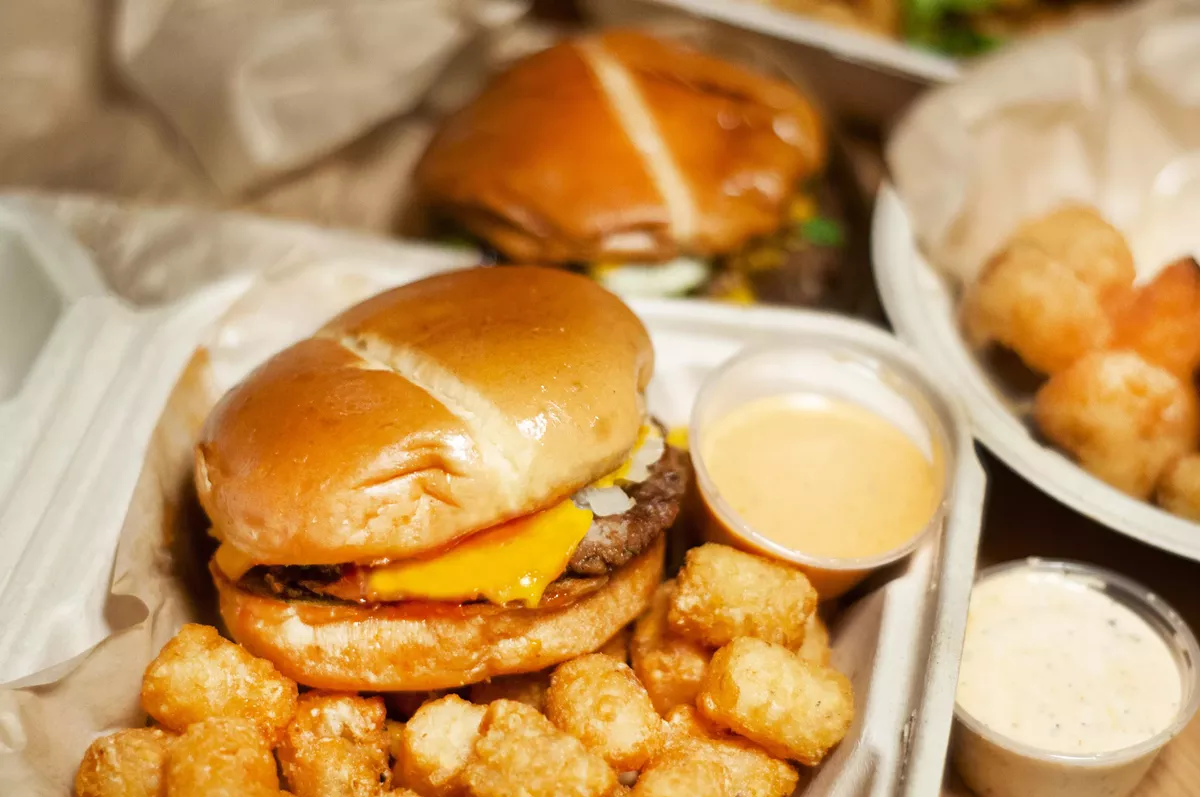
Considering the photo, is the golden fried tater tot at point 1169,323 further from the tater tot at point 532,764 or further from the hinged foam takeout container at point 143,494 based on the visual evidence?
the tater tot at point 532,764

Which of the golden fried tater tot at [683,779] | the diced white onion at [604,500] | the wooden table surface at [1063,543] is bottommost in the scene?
the wooden table surface at [1063,543]

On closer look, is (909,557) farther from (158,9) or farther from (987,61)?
(158,9)

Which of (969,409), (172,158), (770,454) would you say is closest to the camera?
(770,454)

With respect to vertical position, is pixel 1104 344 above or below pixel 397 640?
below

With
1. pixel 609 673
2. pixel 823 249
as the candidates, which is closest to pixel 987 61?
pixel 823 249

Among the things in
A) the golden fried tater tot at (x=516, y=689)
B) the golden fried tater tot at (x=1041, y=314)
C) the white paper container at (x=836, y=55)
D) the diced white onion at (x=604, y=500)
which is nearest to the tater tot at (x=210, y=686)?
the golden fried tater tot at (x=516, y=689)

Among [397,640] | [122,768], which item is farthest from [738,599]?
[122,768]

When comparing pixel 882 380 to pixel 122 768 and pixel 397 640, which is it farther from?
pixel 122 768
